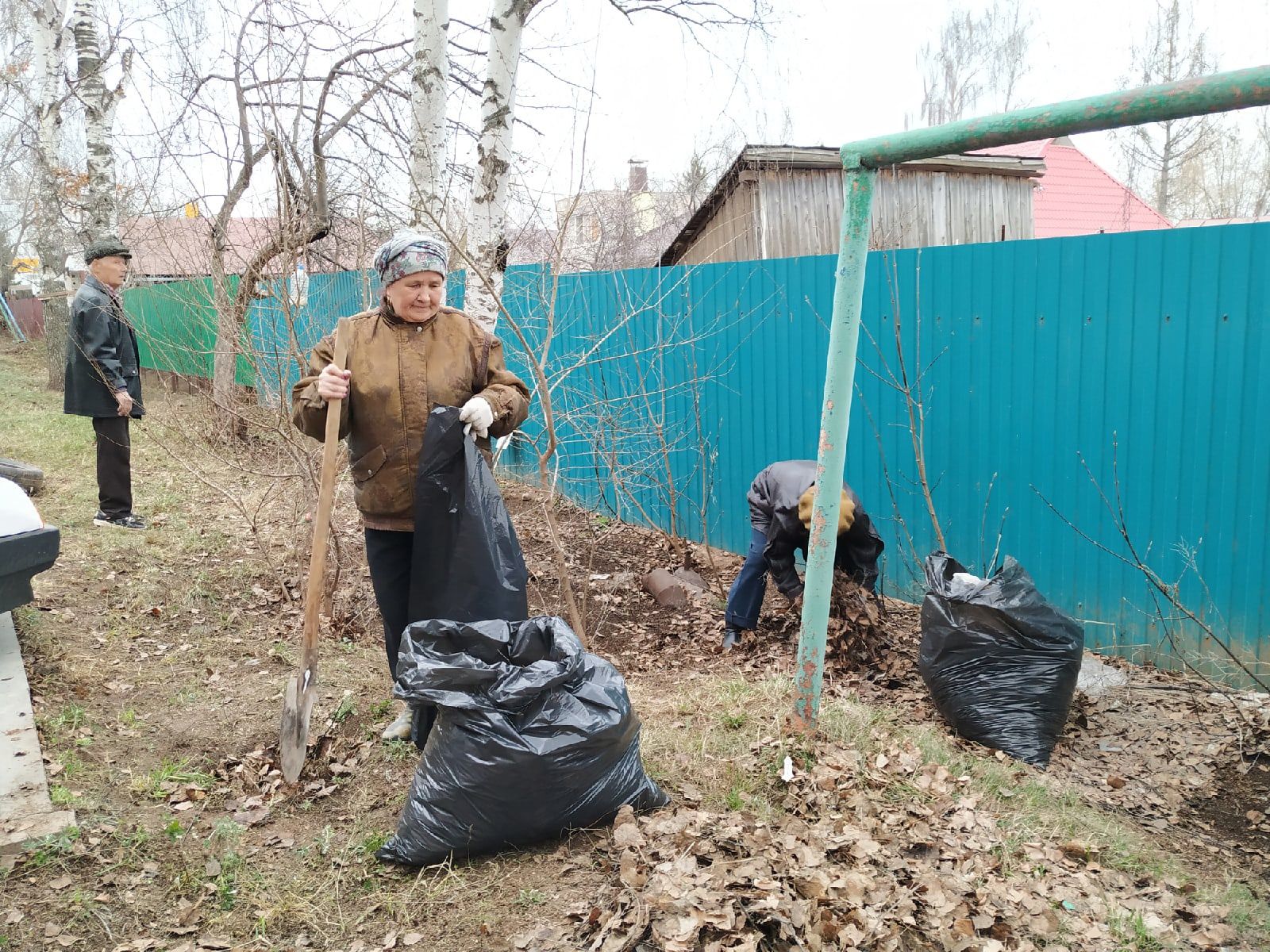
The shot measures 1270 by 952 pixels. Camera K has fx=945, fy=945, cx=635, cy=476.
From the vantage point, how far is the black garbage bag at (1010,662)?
12.7ft

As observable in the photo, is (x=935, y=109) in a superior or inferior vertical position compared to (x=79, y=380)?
superior

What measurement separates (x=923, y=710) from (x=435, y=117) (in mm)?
4521

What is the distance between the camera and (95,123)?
11078mm

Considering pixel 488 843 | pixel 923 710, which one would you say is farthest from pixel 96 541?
pixel 923 710

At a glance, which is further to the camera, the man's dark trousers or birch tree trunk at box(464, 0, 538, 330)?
the man's dark trousers

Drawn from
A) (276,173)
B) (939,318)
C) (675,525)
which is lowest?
(675,525)

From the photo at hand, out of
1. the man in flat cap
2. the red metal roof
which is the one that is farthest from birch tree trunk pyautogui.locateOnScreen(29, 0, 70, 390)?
the red metal roof

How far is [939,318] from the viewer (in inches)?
206

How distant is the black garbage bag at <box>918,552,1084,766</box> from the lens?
388 centimetres

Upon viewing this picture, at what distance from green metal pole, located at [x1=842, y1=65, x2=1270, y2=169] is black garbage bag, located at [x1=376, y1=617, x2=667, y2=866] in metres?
1.84

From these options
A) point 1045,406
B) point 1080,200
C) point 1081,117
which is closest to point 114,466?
point 1045,406

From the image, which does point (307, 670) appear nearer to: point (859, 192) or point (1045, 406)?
point (859, 192)

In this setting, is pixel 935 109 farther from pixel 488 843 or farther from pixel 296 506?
pixel 488 843

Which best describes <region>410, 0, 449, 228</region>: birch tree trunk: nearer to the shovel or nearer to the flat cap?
the flat cap
